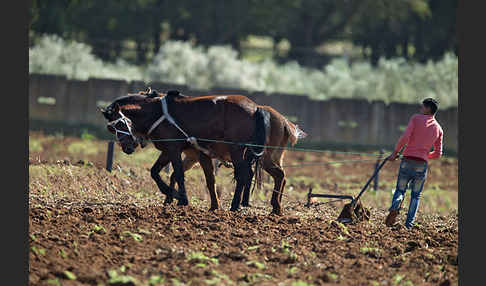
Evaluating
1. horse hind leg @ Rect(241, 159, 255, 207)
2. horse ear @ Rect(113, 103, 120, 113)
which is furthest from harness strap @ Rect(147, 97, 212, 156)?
horse hind leg @ Rect(241, 159, 255, 207)

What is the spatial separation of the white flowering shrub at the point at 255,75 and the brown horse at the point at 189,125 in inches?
758

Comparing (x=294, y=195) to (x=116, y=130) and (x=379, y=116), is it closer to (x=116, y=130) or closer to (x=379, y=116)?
(x=116, y=130)

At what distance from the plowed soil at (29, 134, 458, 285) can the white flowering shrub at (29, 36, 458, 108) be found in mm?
18012

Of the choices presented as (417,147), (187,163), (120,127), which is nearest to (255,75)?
(187,163)

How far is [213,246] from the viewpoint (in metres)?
10.6

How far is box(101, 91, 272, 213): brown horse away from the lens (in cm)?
1343

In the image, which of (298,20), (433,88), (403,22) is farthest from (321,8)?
(433,88)

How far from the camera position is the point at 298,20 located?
158 feet

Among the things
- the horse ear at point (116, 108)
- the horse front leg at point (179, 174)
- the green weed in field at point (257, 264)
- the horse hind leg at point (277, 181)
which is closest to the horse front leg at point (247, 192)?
the horse hind leg at point (277, 181)

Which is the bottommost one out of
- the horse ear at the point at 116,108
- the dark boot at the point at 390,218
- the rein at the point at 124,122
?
the dark boot at the point at 390,218

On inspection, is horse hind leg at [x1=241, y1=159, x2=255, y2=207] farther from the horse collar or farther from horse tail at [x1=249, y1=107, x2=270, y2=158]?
the horse collar

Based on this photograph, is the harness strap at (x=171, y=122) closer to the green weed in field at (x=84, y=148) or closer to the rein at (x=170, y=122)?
the rein at (x=170, y=122)

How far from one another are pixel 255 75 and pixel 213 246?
24.9 meters

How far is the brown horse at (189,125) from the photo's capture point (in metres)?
13.4
